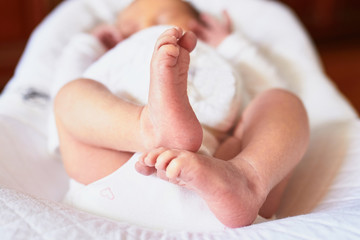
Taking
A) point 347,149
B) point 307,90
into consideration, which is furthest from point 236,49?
point 347,149

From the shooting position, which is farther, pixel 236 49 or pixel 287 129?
pixel 236 49

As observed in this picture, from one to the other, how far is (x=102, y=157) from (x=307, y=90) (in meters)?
0.66

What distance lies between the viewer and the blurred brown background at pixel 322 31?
2195 millimetres

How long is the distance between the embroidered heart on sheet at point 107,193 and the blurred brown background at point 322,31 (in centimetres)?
170

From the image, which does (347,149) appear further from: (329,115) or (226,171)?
(226,171)

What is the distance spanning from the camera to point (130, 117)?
0.66 metres

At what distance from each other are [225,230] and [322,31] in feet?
8.82

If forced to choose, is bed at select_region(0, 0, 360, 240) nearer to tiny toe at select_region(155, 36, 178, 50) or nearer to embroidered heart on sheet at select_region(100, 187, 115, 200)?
A: embroidered heart on sheet at select_region(100, 187, 115, 200)

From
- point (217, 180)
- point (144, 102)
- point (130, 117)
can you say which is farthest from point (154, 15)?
point (217, 180)

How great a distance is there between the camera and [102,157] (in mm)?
736

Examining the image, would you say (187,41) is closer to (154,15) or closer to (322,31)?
(154,15)

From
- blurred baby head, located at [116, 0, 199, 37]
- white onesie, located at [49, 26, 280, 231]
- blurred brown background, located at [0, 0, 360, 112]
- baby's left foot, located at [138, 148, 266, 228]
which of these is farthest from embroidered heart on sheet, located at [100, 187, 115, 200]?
blurred brown background, located at [0, 0, 360, 112]

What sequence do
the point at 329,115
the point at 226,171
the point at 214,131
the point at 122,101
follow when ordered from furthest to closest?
1. the point at 329,115
2. the point at 214,131
3. the point at 122,101
4. the point at 226,171

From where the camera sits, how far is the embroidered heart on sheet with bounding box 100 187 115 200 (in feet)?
2.26
